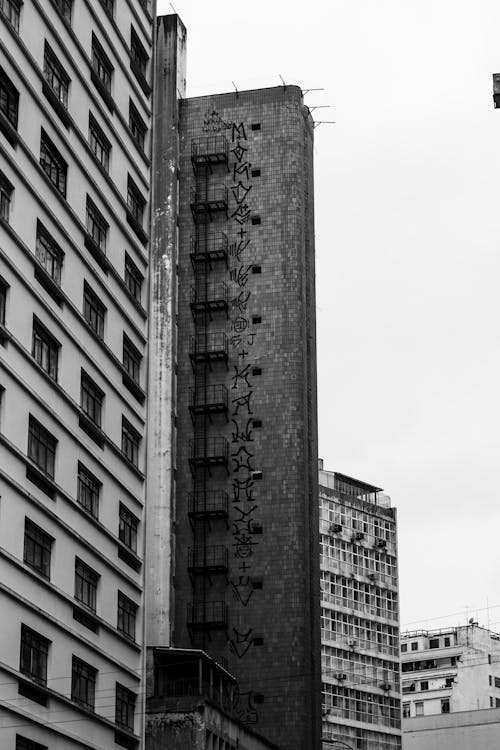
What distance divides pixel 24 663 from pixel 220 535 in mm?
39382

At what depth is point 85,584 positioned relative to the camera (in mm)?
58000

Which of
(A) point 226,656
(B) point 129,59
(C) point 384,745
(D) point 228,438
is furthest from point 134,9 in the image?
(C) point 384,745

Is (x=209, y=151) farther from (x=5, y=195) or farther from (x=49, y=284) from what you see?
(x=5, y=195)

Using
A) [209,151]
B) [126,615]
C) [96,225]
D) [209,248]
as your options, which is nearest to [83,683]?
[126,615]

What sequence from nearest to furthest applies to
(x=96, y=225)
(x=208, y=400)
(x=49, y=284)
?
1. (x=49, y=284)
2. (x=96, y=225)
3. (x=208, y=400)

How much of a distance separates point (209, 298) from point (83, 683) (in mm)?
42097

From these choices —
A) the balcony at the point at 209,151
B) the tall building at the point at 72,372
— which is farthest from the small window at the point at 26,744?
the balcony at the point at 209,151

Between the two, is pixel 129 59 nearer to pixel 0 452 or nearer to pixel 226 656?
pixel 0 452

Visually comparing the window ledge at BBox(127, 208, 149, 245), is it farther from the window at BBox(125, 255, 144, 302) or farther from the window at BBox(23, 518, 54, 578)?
the window at BBox(23, 518, 54, 578)

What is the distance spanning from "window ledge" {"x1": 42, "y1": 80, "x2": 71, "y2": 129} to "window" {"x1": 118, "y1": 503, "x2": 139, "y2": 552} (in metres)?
16.4

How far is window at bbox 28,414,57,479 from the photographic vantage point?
53938 mm

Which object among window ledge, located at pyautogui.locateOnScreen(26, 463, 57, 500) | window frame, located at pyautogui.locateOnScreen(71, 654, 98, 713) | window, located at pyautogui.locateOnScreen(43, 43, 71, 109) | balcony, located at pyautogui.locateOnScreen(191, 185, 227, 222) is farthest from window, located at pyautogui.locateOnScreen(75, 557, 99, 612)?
balcony, located at pyautogui.locateOnScreen(191, 185, 227, 222)

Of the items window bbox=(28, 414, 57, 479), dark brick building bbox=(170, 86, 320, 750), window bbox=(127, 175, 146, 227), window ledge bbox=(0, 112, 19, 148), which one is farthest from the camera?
dark brick building bbox=(170, 86, 320, 750)

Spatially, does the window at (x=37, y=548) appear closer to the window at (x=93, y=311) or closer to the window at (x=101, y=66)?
the window at (x=93, y=311)
